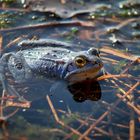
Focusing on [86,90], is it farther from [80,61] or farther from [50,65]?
[50,65]

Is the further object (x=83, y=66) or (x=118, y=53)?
(x=118, y=53)

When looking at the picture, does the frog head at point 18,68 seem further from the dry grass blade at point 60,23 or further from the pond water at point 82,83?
the dry grass blade at point 60,23

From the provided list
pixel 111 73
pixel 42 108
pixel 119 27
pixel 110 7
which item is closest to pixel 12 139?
pixel 42 108

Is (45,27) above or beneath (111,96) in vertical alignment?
above

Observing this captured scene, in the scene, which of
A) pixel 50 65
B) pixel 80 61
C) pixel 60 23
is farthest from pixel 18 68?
pixel 60 23

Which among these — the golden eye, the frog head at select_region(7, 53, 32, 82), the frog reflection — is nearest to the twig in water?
the frog reflection

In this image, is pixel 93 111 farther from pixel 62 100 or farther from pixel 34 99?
pixel 34 99
